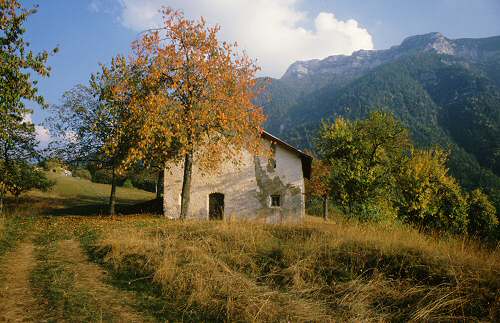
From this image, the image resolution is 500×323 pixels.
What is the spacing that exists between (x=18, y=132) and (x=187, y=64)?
1470 centimetres

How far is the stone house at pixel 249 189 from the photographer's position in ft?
73.3

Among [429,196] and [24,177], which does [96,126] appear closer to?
[24,177]

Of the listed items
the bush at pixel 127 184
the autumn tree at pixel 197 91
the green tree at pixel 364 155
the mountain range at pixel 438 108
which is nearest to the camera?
the autumn tree at pixel 197 91

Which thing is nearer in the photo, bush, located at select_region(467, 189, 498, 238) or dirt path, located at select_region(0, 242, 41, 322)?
dirt path, located at select_region(0, 242, 41, 322)

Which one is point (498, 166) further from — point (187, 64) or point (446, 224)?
point (187, 64)

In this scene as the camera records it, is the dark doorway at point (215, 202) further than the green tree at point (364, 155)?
Yes

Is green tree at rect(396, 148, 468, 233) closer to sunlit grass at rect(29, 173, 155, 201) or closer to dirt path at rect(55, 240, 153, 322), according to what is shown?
dirt path at rect(55, 240, 153, 322)

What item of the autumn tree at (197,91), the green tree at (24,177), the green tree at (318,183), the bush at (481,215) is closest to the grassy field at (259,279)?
the autumn tree at (197,91)

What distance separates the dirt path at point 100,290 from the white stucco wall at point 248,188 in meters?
12.8

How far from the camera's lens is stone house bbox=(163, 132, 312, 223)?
73.3 ft

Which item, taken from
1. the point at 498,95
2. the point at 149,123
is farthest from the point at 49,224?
the point at 498,95

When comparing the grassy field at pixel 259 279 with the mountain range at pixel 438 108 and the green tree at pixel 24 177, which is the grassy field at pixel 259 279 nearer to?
the green tree at pixel 24 177

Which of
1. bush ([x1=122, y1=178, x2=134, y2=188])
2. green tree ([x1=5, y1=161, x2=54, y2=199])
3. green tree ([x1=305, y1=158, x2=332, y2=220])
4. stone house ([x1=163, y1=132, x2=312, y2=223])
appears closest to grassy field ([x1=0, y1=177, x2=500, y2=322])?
stone house ([x1=163, y1=132, x2=312, y2=223])

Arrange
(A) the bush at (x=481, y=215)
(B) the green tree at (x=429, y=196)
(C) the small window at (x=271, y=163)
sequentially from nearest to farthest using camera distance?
(C) the small window at (x=271, y=163) → (B) the green tree at (x=429, y=196) → (A) the bush at (x=481, y=215)
